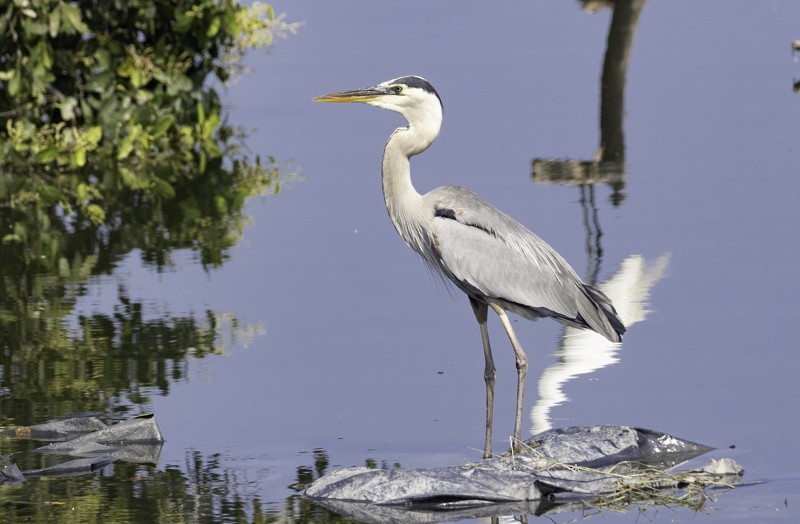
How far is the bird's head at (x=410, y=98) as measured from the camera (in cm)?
681

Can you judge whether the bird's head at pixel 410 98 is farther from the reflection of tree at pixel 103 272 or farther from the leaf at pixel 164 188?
the leaf at pixel 164 188

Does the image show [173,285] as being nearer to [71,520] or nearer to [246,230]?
[246,230]

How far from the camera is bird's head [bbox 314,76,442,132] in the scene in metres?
6.81

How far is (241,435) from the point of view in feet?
21.9

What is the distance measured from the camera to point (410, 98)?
6.84 meters

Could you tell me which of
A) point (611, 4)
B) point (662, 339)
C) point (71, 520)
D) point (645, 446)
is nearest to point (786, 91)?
point (611, 4)

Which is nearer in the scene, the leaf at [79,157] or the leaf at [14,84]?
the leaf at [14,84]

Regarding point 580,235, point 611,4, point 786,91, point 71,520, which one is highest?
point 611,4

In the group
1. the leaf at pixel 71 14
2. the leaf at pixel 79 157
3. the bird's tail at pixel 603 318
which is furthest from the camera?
the leaf at pixel 79 157

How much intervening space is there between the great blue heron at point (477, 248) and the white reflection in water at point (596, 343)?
0.47m

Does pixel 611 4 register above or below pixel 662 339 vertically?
above

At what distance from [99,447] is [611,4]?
1242cm

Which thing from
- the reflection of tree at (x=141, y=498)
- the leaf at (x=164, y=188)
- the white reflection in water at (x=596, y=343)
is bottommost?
the reflection of tree at (x=141, y=498)

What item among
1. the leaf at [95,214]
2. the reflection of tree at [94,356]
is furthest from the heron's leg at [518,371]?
the leaf at [95,214]
